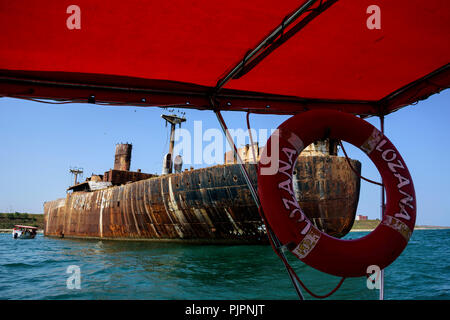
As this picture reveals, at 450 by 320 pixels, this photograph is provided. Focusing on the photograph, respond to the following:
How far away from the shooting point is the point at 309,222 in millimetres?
2211

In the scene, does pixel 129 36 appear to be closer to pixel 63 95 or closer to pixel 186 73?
pixel 186 73

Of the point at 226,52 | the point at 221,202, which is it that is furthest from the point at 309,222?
the point at 221,202

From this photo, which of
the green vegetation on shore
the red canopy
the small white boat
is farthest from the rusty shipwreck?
the green vegetation on shore

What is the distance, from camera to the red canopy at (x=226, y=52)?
1.84 meters

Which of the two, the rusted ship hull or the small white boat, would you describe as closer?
the rusted ship hull

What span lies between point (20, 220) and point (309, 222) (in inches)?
2917

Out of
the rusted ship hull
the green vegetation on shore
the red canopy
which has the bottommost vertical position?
the green vegetation on shore

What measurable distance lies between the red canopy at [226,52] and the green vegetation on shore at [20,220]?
6926 cm

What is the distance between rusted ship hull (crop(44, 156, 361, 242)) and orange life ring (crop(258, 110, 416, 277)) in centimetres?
883

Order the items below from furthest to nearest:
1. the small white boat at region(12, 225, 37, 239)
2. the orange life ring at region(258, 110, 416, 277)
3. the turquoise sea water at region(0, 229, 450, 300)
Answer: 1. the small white boat at region(12, 225, 37, 239)
2. the turquoise sea water at region(0, 229, 450, 300)
3. the orange life ring at region(258, 110, 416, 277)

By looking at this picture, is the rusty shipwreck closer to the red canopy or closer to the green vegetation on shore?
the red canopy

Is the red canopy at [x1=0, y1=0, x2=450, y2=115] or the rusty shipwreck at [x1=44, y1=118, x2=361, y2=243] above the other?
the red canopy at [x1=0, y1=0, x2=450, y2=115]

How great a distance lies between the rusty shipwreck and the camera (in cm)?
1127

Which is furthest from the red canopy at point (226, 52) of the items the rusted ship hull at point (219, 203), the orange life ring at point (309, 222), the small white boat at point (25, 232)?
the small white boat at point (25, 232)
